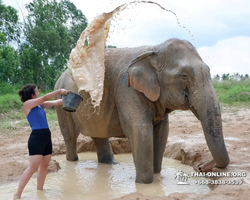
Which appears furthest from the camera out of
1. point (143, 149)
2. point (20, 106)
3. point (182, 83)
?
point (20, 106)

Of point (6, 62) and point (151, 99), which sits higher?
point (6, 62)

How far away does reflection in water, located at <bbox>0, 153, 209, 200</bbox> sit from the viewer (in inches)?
191

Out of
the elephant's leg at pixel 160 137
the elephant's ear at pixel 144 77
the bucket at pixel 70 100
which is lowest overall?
the elephant's leg at pixel 160 137

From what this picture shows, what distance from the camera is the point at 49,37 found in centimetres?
2180

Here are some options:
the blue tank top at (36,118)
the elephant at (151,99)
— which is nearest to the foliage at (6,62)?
the elephant at (151,99)

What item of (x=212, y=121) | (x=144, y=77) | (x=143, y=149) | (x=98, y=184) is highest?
(x=144, y=77)

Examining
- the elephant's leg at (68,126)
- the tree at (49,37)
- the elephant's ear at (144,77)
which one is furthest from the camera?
the tree at (49,37)

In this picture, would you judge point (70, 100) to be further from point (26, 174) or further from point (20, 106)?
point (20, 106)

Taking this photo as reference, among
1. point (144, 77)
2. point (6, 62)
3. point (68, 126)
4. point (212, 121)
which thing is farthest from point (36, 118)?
point (6, 62)

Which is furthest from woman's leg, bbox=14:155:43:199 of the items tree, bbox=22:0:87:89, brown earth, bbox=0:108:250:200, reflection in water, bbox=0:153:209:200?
tree, bbox=22:0:87:89

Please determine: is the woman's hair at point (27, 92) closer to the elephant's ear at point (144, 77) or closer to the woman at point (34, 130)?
the woman at point (34, 130)

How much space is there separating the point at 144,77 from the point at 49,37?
17.7 meters

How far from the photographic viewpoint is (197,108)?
184 inches

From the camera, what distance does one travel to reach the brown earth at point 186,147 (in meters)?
4.18
